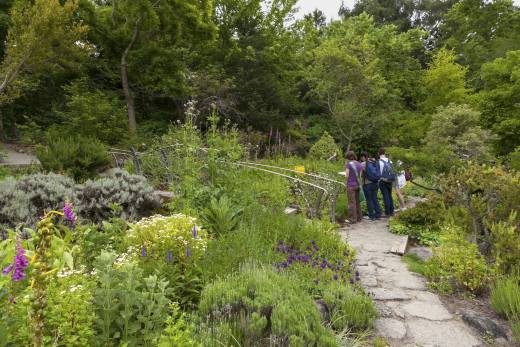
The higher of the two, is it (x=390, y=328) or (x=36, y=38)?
(x=36, y=38)

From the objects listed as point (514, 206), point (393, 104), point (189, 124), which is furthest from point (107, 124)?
point (393, 104)

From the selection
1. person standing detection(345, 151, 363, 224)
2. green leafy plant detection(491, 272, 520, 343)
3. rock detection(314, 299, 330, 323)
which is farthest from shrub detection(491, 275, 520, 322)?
person standing detection(345, 151, 363, 224)

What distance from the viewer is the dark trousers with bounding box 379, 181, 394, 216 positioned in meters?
9.12

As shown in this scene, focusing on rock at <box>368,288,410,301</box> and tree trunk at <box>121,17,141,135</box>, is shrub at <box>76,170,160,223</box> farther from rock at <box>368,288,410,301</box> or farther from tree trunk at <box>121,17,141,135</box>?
tree trunk at <box>121,17,141,135</box>

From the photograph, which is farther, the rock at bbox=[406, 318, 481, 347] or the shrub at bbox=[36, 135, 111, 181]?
the shrub at bbox=[36, 135, 111, 181]

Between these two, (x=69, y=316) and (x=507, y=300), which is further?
(x=507, y=300)

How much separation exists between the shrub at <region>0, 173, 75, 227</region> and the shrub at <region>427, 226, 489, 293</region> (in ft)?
16.8

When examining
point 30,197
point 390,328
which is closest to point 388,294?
point 390,328

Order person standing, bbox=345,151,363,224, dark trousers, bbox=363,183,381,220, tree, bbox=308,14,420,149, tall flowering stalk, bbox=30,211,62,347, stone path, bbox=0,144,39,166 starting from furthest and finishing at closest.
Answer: tree, bbox=308,14,420,149
stone path, bbox=0,144,39,166
dark trousers, bbox=363,183,381,220
person standing, bbox=345,151,363,224
tall flowering stalk, bbox=30,211,62,347

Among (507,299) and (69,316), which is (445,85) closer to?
(507,299)

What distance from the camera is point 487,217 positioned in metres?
A: 5.45

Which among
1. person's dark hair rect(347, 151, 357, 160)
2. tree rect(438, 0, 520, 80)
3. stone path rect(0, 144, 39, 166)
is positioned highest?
tree rect(438, 0, 520, 80)

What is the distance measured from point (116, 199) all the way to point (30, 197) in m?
1.16

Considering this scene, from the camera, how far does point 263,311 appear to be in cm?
307
